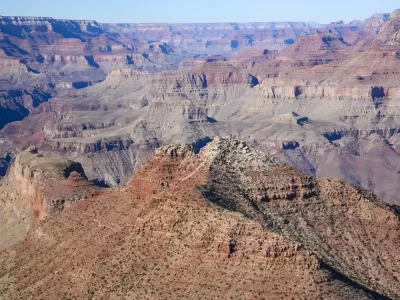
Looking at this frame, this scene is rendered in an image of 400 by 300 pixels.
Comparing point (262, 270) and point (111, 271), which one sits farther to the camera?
point (111, 271)

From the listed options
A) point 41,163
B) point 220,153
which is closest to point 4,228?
point 41,163

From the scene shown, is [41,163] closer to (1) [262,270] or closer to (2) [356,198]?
(2) [356,198]

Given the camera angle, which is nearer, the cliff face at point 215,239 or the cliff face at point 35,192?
the cliff face at point 215,239

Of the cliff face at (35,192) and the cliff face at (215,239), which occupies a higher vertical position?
the cliff face at (215,239)

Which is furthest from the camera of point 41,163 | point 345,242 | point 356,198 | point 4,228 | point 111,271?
point 41,163

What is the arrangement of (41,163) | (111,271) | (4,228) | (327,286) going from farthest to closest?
(41,163), (4,228), (111,271), (327,286)
